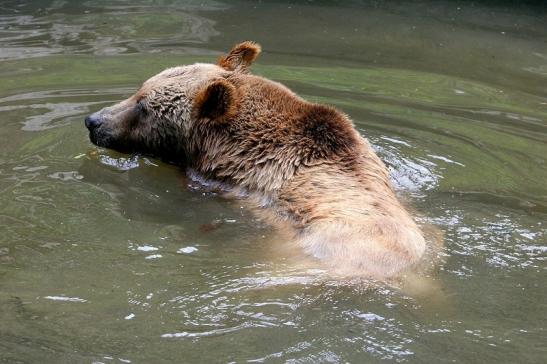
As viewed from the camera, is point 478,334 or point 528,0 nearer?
point 478,334

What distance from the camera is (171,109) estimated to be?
7559 mm

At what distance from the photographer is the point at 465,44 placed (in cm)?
1281

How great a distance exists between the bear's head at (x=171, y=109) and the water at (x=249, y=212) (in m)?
0.22

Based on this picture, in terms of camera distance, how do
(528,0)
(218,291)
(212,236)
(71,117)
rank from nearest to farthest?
(218,291), (212,236), (71,117), (528,0)

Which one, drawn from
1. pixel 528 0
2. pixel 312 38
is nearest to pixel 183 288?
pixel 312 38

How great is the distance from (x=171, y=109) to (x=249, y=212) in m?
1.41

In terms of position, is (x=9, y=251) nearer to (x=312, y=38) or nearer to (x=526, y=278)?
(x=526, y=278)

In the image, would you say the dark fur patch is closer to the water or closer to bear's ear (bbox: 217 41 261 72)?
the water

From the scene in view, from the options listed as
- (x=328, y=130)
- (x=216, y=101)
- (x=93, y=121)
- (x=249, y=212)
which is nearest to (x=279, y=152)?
(x=328, y=130)

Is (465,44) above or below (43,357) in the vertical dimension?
above

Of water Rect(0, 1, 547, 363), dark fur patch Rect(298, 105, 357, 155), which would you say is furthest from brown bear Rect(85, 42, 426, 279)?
water Rect(0, 1, 547, 363)

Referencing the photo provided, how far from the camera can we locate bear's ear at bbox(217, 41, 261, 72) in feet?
25.6

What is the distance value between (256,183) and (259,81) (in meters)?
1.03

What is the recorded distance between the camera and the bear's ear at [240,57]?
25.6 feet
